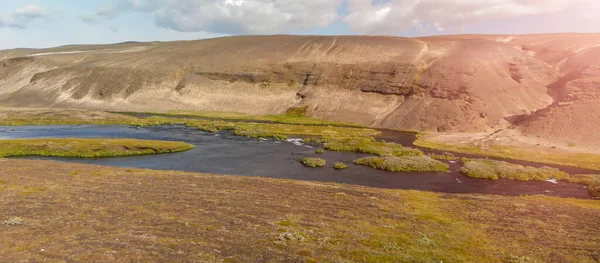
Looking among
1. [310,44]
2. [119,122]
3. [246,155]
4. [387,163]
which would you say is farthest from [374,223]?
[310,44]

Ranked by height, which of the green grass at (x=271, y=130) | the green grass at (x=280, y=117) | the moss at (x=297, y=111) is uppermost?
the moss at (x=297, y=111)

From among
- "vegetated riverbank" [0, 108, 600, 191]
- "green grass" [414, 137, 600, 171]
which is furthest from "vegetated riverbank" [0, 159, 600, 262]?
"vegetated riverbank" [0, 108, 600, 191]

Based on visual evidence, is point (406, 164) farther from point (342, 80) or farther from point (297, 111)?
point (342, 80)

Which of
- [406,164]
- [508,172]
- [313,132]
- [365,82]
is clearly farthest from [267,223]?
[365,82]

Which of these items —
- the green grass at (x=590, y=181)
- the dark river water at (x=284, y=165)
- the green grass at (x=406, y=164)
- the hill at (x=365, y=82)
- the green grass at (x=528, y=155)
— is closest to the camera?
the green grass at (x=590, y=181)

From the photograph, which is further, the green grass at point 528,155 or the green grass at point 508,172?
the green grass at point 528,155

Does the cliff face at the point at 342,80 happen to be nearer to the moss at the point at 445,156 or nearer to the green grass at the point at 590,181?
the moss at the point at 445,156

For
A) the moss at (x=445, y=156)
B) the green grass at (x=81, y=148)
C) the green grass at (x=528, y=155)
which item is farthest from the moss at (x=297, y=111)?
the moss at (x=445, y=156)

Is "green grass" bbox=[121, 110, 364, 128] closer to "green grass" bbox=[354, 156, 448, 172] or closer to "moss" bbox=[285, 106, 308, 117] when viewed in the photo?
"moss" bbox=[285, 106, 308, 117]
